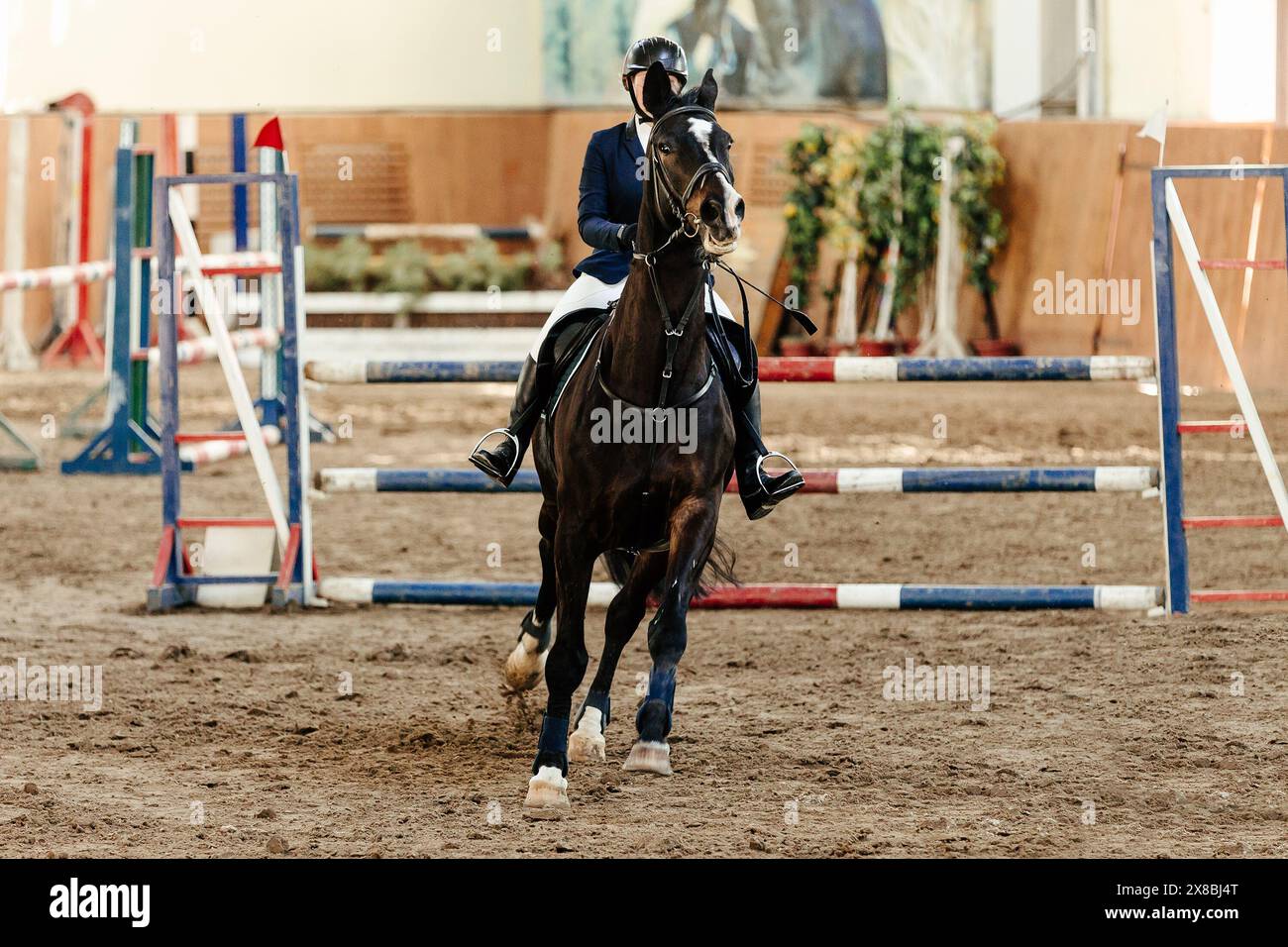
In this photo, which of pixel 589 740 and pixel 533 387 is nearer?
pixel 589 740

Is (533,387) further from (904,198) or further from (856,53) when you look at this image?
(856,53)

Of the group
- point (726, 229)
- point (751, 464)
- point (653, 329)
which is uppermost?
point (726, 229)

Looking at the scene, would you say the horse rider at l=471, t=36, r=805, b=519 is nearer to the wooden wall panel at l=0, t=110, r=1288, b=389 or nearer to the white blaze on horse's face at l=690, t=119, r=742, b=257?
the white blaze on horse's face at l=690, t=119, r=742, b=257

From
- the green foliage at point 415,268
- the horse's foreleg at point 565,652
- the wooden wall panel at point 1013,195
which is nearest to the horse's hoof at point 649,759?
the horse's foreleg at point 565,652

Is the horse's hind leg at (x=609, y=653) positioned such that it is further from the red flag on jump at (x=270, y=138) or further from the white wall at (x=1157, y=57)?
the white wall at (x=1157, y=57)

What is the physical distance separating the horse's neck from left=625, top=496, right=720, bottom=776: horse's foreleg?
0.33m

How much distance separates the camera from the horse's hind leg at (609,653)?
15.3ft

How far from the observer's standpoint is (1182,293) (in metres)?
13.1

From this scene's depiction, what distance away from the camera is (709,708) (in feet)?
18.0

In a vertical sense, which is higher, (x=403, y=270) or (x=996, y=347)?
(x=403, y=270)

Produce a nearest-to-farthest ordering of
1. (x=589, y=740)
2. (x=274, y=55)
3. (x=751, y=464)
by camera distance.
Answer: (x=589, y=740) → (x=751, y=464) → (x=274, y=55)

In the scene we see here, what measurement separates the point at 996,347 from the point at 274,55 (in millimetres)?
9154

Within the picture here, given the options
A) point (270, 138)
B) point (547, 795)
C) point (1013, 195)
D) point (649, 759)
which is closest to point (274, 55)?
point (1013, 195)
